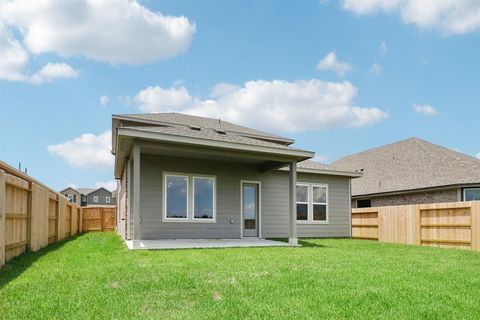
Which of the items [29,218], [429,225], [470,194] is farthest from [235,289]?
[470,194]

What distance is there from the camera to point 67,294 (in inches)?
205

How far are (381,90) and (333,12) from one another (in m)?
4.70

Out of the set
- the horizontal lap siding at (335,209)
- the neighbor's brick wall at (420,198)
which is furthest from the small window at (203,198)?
the neighbor's brick wall at (420,198)

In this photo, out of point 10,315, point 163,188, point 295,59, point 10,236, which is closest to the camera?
point 10,315

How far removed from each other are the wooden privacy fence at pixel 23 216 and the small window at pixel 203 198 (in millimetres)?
4299

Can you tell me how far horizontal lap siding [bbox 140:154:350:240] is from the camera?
13.1m

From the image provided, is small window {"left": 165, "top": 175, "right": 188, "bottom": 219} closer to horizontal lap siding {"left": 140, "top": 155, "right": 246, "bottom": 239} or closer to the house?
horizontal lap siding {"left": 140, "top": 155, "right": 246, "bottom": 239}

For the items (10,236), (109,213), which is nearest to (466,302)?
(10,236)

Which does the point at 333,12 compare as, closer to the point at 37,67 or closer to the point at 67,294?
the point at 37,67

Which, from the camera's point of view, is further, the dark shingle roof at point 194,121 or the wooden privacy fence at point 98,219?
the wooden privacy fence at point 98,219

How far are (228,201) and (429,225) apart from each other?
250 inches

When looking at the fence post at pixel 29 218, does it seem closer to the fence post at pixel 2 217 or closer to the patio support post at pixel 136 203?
the patio support post at pixel 136 203

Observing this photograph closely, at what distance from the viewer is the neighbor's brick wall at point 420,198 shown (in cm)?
1845

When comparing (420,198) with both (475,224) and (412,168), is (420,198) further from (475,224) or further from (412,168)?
(475,224)
